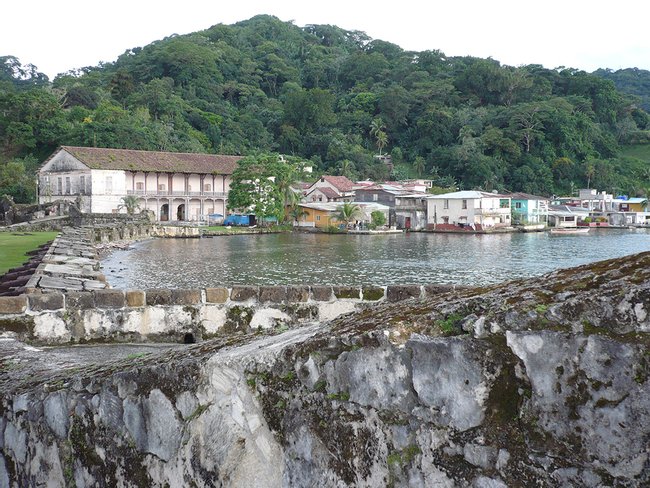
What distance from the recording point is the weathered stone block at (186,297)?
7.15m

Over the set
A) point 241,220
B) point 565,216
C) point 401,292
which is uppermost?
point 565,216

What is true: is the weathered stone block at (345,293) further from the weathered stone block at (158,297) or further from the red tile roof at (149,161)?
the red tile roof at (149,161)

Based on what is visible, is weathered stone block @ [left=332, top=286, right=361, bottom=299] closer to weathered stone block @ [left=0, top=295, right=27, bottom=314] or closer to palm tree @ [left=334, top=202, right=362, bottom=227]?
weathered stone block @ [left=0, top=295, right=27, bottom=314]

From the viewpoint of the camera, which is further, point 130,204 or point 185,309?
point 130,204

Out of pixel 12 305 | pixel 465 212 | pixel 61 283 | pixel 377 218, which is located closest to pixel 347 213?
pixel 377 218

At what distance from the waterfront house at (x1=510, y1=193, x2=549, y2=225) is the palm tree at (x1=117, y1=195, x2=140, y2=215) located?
1838 inches

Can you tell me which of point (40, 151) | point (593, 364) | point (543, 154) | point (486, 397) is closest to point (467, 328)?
point (486, 397)

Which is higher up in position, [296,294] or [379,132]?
[379,132]

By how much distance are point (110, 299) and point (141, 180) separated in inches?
2809

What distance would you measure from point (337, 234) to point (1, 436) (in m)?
67.0

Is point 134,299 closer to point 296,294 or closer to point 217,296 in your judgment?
point 217,296

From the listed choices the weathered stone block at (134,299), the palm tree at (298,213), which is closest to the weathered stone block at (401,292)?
the weathered stone block at (134,299)

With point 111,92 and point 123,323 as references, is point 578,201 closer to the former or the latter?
point 111,92

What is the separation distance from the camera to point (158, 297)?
283 inches
